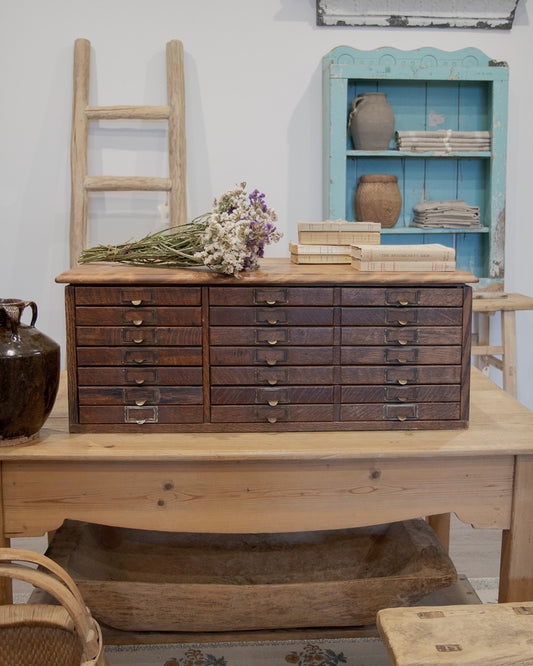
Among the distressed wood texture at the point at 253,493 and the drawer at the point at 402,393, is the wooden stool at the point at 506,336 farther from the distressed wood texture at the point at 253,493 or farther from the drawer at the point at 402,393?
the distressed wood texture at the point at 253,493

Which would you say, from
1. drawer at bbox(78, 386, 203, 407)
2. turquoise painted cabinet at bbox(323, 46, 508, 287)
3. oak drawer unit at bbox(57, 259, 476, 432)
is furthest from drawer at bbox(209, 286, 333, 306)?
turquoise painted cabinet at bbox(323, 46, 508, 287)

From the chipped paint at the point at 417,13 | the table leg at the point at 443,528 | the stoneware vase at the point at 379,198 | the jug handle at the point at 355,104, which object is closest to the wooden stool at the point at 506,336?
the stoneware vase at the point at 379,198

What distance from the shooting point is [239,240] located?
1733 mm

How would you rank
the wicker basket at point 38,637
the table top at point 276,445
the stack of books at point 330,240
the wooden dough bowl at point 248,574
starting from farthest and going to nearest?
the stack of books at point 330,240 → the wooden dough bowl at point 248,574 → the table top at point 276,445 → the wicker basket at point 38,637

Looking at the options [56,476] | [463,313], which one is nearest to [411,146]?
[463,313]

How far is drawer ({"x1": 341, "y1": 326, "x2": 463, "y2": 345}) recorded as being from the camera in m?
1.81

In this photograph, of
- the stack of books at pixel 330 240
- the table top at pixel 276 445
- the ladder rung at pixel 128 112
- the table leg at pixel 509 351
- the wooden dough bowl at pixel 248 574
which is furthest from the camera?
the table leg at pixel 509 351

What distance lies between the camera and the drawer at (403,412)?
184cm

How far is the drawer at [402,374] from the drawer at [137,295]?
402 millimetres

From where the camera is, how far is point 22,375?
1639 mm

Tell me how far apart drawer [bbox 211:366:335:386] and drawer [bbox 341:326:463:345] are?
9cm

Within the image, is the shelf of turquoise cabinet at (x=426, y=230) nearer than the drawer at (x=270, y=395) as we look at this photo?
No

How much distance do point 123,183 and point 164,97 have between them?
441 mm

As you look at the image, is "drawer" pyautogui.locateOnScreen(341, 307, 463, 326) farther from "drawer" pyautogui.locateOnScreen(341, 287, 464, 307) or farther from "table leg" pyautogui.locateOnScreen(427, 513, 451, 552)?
"table leg" pyautogui.locateOnScreen(427, 513, 451, 552)
